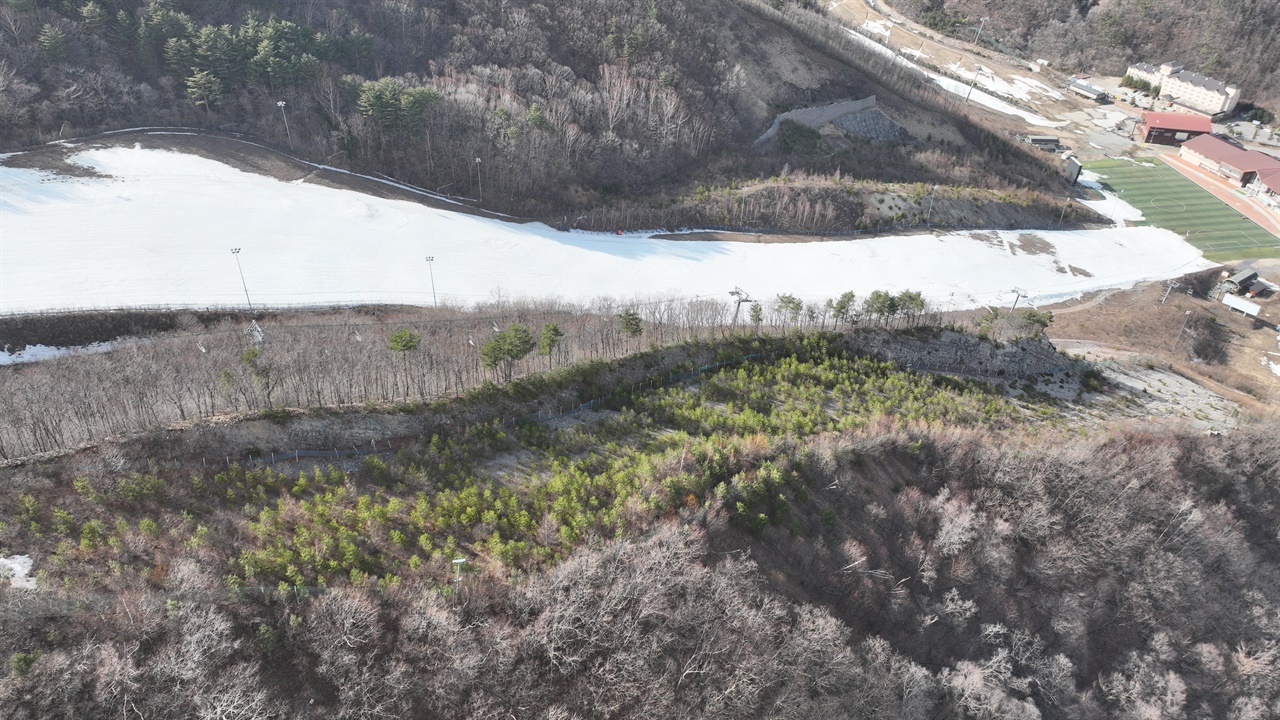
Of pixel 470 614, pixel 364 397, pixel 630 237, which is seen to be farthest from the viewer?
pixel 630 237

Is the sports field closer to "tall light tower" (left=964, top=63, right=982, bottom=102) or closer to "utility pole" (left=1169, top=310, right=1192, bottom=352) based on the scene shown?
"utility pole" (left=1169, top=310, right=1192, bottom=352)

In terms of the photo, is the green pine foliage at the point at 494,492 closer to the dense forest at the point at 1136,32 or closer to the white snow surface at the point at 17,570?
the white snow surface at the point at 17,570

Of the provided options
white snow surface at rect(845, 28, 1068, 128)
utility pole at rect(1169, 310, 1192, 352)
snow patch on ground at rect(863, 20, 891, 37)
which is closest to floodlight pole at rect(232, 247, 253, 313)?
utility pole at rect(1169, 310, 1192, 352)

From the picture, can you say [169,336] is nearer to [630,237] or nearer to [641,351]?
[641,351]

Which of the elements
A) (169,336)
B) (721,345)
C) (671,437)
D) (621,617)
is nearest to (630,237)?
(721,345)

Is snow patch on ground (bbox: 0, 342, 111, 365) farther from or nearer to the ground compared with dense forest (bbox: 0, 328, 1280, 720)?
farther from the ground

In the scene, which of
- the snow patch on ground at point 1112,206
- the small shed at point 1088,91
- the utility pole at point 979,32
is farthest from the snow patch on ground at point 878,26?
the snow patch on ground at point 1112,206
